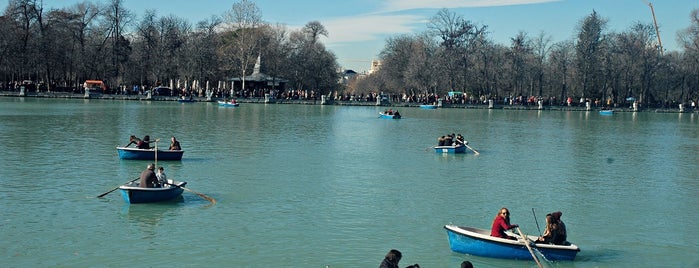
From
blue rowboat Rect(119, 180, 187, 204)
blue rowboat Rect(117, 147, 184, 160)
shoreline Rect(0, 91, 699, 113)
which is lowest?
blue rowboat Rect(119, 180, 187, 204)

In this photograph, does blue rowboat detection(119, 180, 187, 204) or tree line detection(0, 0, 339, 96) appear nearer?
blue rowboat detection(119, 180, 187, 204)

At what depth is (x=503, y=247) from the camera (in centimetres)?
1428

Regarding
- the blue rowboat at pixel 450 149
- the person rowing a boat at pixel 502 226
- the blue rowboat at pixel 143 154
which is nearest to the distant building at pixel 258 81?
the blue rowboat at pixel 450 149

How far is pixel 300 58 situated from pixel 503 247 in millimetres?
83637

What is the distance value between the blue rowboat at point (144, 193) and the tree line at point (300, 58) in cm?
6211

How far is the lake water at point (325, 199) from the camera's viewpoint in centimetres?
1510

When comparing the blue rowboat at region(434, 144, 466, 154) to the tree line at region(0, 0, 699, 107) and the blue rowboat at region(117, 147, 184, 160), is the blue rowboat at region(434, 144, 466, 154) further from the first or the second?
the tree line at region(0, 0, 699, 107)

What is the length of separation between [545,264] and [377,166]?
14.0 m

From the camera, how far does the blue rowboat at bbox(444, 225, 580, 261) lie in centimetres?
1417

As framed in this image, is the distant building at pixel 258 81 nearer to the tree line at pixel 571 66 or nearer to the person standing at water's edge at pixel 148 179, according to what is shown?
the tree line at pixel 571 66

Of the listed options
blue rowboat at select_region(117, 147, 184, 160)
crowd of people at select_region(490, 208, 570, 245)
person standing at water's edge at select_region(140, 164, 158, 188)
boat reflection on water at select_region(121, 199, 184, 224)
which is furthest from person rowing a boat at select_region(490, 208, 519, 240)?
blue rowboat at select_region(117, 147, 184, 160)

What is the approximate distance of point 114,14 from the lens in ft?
274

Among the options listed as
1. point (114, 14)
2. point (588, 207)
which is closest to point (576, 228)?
point (588, 207)

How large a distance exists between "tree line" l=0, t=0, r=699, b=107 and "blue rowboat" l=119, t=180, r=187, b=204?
6211 cm
